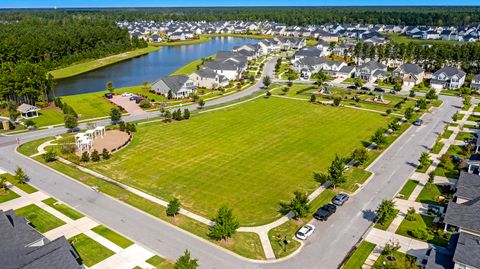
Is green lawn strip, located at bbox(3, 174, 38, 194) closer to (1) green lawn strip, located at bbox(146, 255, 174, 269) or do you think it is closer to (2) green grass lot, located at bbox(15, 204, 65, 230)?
(2) green grass lot, located at bbox(15, 204, 65, 230)

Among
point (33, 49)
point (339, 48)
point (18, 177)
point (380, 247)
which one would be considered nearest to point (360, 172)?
point (380, 247)

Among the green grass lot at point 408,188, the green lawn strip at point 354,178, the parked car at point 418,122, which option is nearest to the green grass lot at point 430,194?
the green grass lot at point 408,188

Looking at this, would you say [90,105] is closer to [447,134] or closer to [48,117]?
[48,117]

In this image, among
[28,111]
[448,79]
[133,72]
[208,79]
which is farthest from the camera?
[133,72]

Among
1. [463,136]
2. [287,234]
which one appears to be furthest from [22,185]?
[463,136]

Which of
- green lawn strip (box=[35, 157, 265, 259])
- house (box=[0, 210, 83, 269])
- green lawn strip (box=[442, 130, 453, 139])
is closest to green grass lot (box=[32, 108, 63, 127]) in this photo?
green lawn strip (box=[35, 157, 265, 259])

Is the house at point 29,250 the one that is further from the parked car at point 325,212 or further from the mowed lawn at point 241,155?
the parked car at point 325,212
